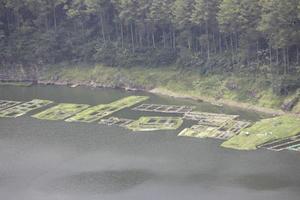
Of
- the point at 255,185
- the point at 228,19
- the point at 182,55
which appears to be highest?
the point at 228,19

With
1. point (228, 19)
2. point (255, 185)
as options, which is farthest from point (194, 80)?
point (255, 185)

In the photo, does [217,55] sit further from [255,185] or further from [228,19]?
[255,185]

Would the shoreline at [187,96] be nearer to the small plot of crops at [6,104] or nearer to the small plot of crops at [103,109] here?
the small plot of crops at [103,109]

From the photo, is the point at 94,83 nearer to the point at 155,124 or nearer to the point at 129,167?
the point at 155,124

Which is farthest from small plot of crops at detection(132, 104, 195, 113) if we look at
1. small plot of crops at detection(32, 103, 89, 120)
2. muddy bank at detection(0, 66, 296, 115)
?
small plot of crops at detection(32, 103, 89, 120)

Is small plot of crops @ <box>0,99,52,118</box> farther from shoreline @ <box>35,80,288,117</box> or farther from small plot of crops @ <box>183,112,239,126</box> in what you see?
small plot of crops @ <box>183,112,239,126</box>

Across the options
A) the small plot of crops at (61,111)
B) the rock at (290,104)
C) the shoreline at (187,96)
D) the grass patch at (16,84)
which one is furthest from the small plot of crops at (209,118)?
the grass patch at (16,84)

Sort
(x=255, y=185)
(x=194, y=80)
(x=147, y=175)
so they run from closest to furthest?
(x=255, y=185) < (x=147, y=175) < (x=194, y=80)
